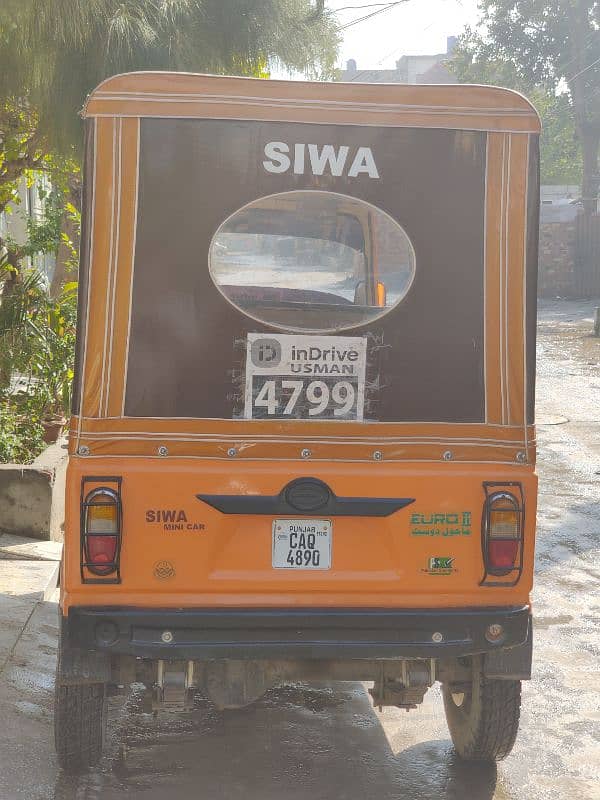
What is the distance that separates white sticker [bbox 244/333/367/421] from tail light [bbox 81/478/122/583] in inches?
23.0

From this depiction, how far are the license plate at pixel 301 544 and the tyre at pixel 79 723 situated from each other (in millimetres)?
919

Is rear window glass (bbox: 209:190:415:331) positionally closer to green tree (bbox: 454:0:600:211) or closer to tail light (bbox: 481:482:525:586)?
tail light (bbox: 481:482:525:586)

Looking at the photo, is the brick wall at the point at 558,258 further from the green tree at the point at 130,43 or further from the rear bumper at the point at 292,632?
the rear bumper at the point at 292,632

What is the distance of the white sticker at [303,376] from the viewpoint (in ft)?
13.7

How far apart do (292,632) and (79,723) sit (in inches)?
38.7

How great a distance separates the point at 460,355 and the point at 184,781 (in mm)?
2076

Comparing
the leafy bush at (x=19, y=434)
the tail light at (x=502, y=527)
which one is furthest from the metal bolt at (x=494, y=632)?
the leafy bush at (x=19, y=434)

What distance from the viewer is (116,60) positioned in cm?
760

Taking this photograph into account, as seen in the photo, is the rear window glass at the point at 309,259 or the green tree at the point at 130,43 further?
the green tree at the point at 130,43

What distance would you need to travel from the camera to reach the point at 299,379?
4.19 m

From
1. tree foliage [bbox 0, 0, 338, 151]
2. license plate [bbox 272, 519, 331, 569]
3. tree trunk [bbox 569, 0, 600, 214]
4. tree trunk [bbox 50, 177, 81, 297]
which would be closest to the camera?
license plate [bbox 272, 519, 331, 569]

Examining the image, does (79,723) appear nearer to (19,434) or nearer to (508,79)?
(19,434)

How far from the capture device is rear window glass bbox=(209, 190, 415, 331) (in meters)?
4.15

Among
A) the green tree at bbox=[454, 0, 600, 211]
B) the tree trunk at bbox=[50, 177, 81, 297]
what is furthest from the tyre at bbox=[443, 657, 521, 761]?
the green tree at bbox=[454, 0, 600, 211]
